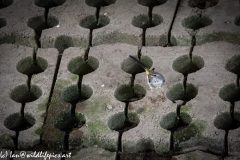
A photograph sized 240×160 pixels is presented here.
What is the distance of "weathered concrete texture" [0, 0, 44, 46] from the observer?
2.70m

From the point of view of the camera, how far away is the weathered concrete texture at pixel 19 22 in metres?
2.70

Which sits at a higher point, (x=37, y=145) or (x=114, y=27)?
(x=114, y=27)

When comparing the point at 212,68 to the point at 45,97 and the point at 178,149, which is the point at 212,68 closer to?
the point at 178,149

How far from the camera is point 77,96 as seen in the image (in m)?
2.37

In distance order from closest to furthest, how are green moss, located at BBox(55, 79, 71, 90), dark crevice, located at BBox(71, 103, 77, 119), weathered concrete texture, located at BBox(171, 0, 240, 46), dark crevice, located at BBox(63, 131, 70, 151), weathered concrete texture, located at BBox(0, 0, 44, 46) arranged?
dark crevice, located at BBox(63, 131, 70, 151) < dark crevice, located at BBox(71, 103, 77, 119) < green moss, located at BBox(55, 79, 71, 90) < weathered concrete texture, located at BBox(171, 0, 240, 46) < weathered concrete texture, located at BBox(0, 0, 44, 46)

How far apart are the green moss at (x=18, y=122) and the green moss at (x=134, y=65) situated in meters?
0.56

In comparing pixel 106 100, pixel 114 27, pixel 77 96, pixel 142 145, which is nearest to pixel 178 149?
pixel 142 145

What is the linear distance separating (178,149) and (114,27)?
889mm

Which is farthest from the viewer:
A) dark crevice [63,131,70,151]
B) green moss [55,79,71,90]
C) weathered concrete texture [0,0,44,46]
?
weathered concrete texture [0,0,44,46]

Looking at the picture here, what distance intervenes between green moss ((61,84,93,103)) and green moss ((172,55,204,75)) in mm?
468

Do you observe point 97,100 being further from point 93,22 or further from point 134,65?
point 93,22

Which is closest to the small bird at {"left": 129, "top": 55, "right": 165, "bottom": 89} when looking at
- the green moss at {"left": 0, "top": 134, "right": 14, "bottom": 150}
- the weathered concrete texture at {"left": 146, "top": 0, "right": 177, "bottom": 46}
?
the weathered concrete texture at {"left": 146, "top": 0, "right": 177, "bottom": 46}

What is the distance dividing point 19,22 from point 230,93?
1306mm

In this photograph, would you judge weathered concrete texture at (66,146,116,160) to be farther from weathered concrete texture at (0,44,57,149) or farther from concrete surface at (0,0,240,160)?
weathered concrete texture at (0,44,57,149)
